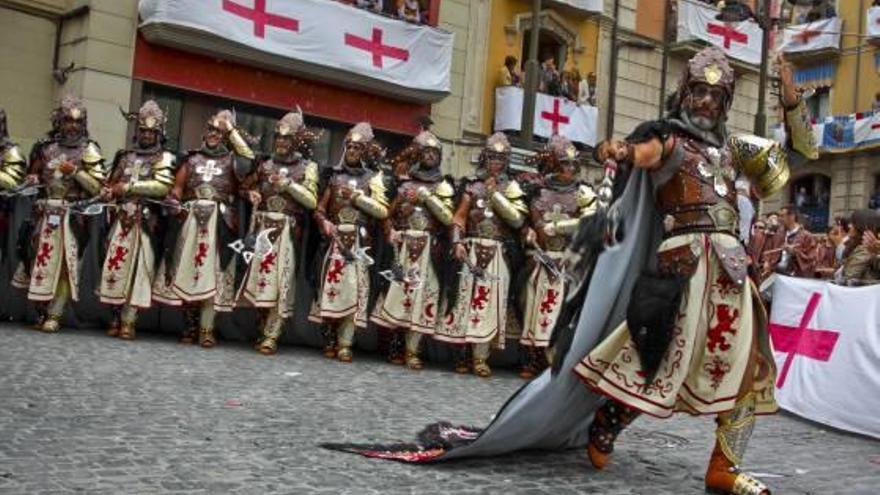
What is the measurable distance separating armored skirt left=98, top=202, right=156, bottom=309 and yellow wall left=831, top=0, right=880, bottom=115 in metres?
28.2

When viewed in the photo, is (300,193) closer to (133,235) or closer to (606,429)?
(133,235)

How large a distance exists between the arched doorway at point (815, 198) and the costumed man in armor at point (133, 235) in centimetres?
2646

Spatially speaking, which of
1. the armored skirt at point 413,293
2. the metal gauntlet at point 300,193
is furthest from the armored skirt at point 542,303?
the metal gauntlet at point 300,193

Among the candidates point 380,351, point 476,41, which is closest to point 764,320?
point 380,351

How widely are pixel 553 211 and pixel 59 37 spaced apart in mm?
9746

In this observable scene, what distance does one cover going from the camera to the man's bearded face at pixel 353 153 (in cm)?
880

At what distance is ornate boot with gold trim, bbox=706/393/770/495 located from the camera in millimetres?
4359

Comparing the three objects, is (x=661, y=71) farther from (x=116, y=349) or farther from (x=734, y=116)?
(x=116, y=349)

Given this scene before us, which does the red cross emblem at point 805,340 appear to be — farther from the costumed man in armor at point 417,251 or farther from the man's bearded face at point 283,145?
the man's bearded face at point 283,145

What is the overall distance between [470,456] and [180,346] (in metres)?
4.42

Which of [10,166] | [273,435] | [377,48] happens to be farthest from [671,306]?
[377,48]

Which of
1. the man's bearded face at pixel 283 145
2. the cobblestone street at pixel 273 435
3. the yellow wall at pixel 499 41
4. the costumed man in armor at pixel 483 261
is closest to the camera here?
the cobblestone street at pixel 273 435

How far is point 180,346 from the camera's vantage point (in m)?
8.47

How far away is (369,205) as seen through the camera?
28.0ft
